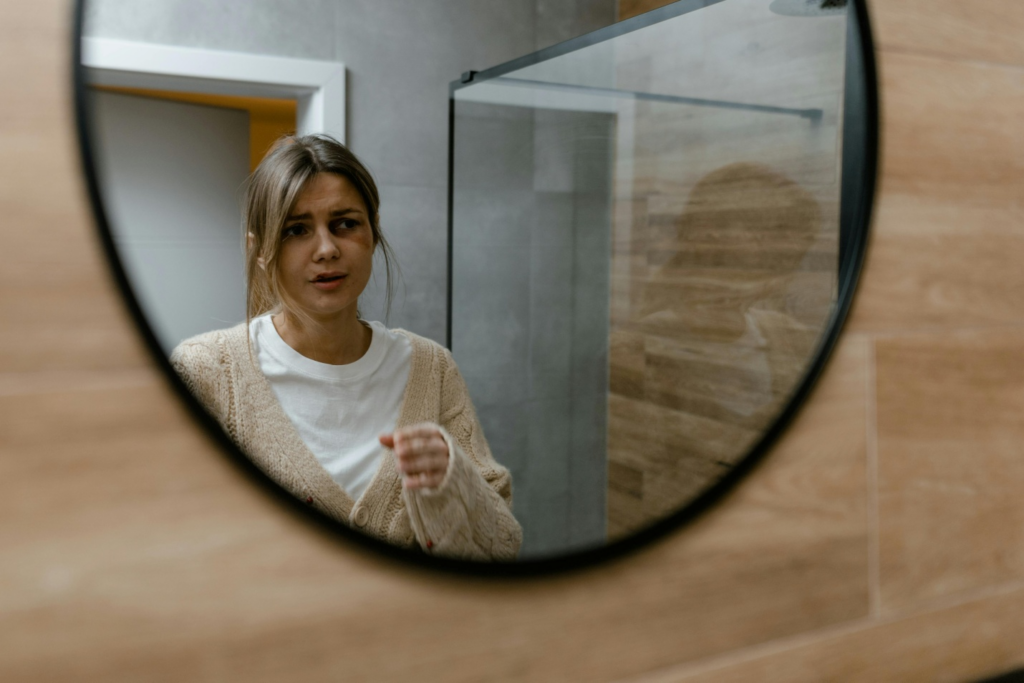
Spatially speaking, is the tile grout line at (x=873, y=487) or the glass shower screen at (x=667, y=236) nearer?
the glass shower screen at (x=667, y=236)

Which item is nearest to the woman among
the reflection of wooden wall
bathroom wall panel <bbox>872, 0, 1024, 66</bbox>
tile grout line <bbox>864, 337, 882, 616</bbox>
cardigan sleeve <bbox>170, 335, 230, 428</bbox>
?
cardigan sleeve <bbox>170, 335, 230, 428</bbox>

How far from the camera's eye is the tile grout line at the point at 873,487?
2.78 ft

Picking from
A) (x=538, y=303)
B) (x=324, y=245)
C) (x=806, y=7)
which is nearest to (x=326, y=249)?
(x=324, y=245)

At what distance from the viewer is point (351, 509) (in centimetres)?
60

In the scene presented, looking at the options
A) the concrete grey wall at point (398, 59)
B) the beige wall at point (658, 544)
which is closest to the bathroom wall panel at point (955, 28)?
the beige wall at point (658, 544)

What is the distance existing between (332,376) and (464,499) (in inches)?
6.1

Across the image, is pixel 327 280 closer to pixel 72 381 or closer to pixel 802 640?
pixel 72 381

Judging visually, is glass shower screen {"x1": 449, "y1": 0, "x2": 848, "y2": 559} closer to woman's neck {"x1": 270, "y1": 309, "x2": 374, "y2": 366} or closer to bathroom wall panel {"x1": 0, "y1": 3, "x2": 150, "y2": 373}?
woman's neck {"x1": 270, "y1": 309, "x2": 374, "y2": 366}

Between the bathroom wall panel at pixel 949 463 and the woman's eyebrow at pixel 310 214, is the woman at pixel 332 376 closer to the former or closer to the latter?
the woman's eyebrow at pixel 310 214

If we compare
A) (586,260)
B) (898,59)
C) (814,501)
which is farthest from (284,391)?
(898,59)

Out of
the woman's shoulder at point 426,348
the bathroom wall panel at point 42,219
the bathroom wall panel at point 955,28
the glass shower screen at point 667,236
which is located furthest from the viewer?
the bathroom wall panel at point 955,28

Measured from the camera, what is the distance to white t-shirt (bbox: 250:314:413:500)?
56 centimetres

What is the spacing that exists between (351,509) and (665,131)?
50 cm

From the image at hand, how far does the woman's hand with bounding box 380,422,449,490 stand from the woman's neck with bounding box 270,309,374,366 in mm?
69
